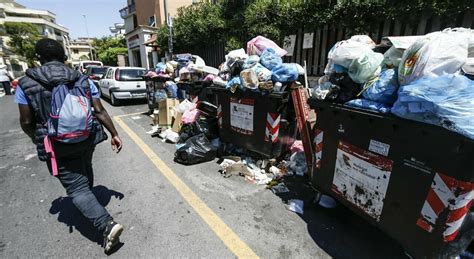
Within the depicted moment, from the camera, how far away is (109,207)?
2863mm

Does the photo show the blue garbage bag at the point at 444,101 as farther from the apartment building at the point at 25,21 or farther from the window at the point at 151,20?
the apartment building at the point at 25,21

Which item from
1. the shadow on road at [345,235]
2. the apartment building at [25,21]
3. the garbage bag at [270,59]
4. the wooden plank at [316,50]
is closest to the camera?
the shadow on road at [345,235]

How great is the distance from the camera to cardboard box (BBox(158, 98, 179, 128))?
19.0 ft

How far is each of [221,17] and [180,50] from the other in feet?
13.7

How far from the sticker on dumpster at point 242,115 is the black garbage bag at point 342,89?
138cm

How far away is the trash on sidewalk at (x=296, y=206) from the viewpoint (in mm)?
2745

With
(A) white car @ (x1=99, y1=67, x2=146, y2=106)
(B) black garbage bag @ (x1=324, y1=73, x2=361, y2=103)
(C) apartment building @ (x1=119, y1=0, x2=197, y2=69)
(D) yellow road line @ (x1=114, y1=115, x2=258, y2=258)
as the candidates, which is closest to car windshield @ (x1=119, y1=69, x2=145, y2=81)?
(A) white car @ (x1=99, y1=67, x2=146, y2=106)

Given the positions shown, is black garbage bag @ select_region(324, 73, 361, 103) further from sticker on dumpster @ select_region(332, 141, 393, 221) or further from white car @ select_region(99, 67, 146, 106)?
white car @ select_region(99, 67, 146, 106)

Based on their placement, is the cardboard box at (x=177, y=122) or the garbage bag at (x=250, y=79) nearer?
the garbage bag at (x=250, y=79)

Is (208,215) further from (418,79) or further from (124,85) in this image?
(124,85)

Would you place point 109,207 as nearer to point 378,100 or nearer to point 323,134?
point 323,134

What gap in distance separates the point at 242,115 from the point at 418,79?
2453 mm

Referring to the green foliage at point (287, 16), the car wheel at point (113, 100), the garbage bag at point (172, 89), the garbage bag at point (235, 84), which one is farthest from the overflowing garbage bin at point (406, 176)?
the car wheel at point (113, 100)

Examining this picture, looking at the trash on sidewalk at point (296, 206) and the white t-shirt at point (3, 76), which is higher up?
the white t-shirt at point (3, 76)
